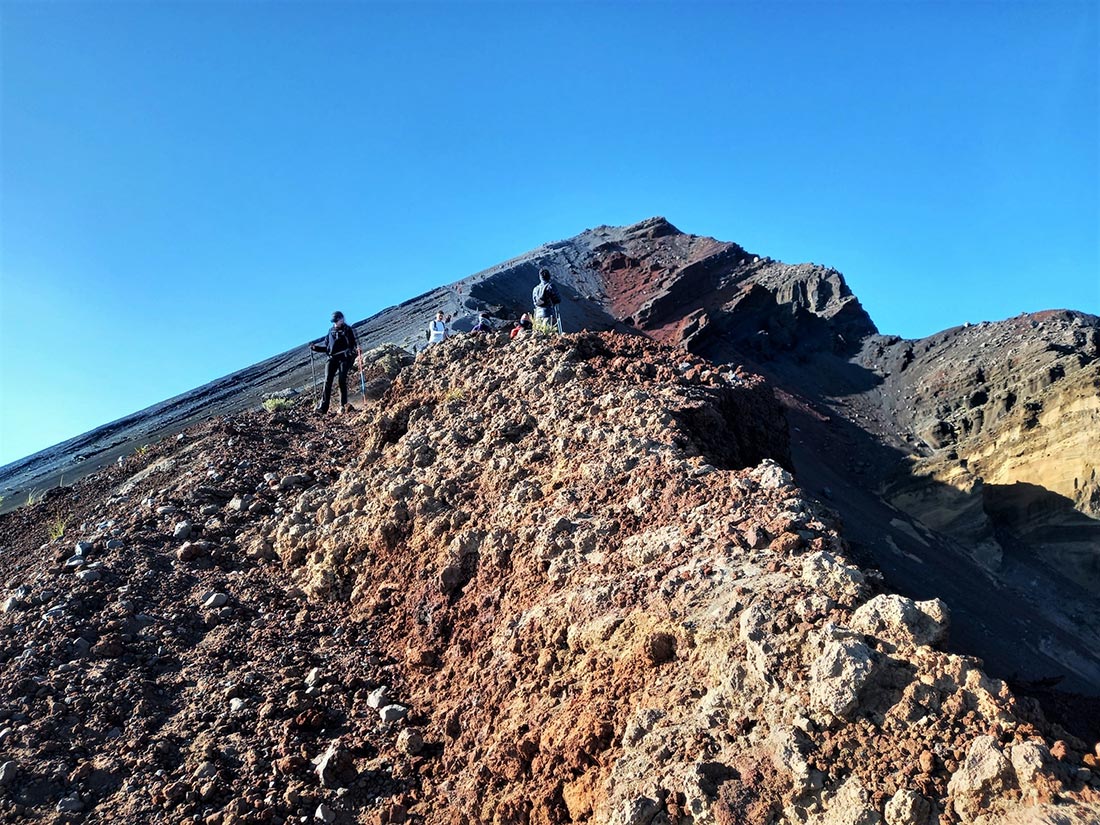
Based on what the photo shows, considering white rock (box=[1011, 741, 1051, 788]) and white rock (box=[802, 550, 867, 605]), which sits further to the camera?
white rock (box=[802, 550, 867, 605])

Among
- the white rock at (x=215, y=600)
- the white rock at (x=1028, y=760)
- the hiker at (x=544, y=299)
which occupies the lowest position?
the white rock at (x=1028, y=760)

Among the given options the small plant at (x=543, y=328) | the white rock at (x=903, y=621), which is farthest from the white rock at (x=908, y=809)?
the small plant at (x=543, y=328)

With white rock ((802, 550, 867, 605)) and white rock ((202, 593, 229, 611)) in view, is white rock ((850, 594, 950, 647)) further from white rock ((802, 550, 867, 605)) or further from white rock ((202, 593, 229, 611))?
white rock ((202, 593, 229, 611))

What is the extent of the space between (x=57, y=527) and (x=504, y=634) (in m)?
5.82

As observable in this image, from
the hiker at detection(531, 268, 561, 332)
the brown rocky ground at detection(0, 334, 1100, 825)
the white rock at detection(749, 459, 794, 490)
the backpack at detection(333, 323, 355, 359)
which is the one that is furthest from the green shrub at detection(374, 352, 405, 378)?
the white rock at detection(749, 459, 794, 490)

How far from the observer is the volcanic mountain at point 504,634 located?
2.70 m

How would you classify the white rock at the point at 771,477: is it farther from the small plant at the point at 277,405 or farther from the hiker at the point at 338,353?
the small plant at the point at 277,405

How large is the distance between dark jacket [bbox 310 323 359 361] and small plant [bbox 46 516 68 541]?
10.5 ft

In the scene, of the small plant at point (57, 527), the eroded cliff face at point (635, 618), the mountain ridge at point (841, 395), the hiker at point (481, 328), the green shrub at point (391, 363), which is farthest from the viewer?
the mountain ridge at point (841, 395)

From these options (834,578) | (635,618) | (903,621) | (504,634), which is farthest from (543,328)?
(903,621)

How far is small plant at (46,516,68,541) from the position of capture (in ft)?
24.0

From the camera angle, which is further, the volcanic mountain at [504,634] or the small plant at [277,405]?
the small plant at [277,405]

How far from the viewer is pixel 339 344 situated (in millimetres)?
9094

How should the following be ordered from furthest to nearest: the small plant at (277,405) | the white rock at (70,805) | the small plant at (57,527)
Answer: the small plant at (277,405) → the small plant at (57,527) → the white rock at (70,805)
